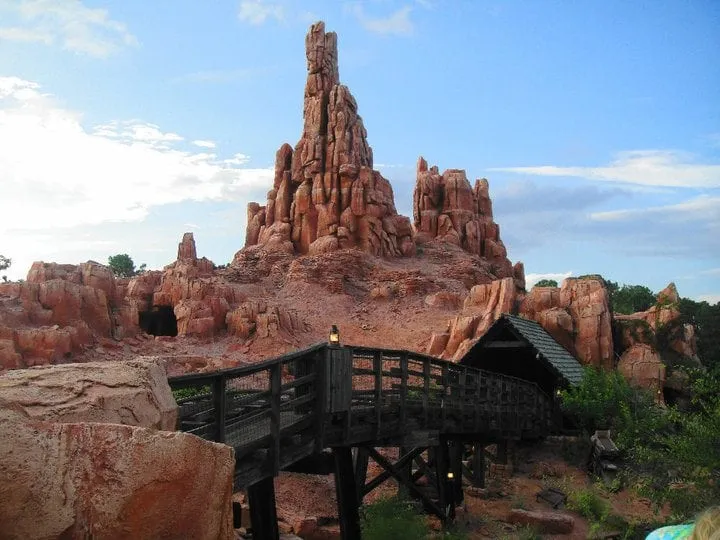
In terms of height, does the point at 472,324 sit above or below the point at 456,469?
above

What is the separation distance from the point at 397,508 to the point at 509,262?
47.8 m

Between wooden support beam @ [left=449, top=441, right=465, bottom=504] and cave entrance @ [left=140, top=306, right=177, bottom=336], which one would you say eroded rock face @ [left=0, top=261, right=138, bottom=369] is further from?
wooden support beam @ [left=449, top=441, right=465, bottom=504]

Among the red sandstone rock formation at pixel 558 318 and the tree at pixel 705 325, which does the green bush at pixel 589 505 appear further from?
the tree at pixel 705 325

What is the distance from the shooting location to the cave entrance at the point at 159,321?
4000 cm

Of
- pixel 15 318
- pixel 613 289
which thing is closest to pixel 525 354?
pixel 15 318

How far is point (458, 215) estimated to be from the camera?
60.7m

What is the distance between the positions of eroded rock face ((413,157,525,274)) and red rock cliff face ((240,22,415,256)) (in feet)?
20.8

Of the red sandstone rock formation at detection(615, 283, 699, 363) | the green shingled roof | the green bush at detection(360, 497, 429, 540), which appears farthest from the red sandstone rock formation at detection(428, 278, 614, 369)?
the green bush at detection(360, 497, 429, 540)

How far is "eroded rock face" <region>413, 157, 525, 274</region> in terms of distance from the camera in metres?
59.2

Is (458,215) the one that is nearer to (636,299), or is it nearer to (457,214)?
(457,214)

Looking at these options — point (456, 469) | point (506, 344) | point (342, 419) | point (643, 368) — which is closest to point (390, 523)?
point (342, 419)

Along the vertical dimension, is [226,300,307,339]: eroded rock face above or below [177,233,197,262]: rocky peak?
below

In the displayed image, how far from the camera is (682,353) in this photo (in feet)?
104

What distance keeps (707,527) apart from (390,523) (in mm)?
10631
